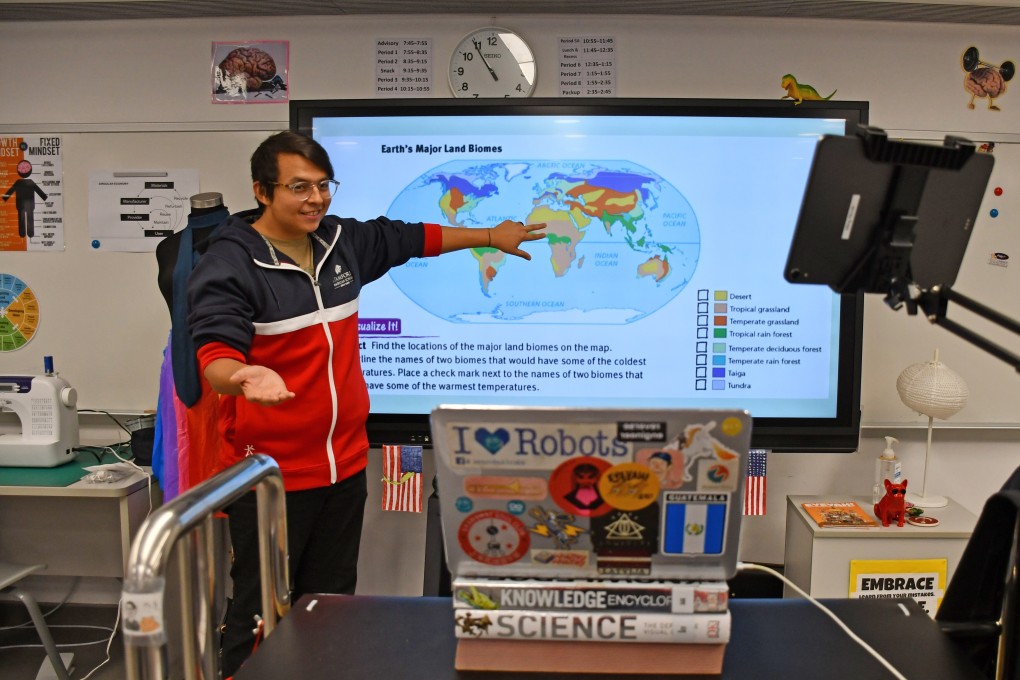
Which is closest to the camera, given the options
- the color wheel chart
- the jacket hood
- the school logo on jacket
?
the jacket hood

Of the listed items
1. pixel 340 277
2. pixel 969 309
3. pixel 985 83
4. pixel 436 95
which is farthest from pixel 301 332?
pixel 985 83

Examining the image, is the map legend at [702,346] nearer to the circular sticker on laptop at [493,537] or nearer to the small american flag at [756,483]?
the small american flag at [756,483]

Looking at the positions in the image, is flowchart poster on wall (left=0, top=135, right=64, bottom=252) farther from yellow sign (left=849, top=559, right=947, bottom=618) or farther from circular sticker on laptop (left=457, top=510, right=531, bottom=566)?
yellow sign (left=849, top=559, right=947, bottom=618)

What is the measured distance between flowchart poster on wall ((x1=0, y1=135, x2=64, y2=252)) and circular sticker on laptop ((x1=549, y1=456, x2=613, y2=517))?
109 inches

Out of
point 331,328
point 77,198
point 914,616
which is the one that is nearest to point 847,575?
point 914,616

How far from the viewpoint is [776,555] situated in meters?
2.81

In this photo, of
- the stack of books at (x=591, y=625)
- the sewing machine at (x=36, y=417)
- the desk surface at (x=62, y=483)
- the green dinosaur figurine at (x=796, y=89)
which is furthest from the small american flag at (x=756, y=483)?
the sewing machine at (x=36, y=417)

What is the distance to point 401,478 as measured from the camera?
2.53m

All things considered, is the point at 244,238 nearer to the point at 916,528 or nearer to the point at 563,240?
the point at 563,240

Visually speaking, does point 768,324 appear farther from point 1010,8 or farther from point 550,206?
point 1010,8

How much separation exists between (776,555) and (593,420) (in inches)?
93.0

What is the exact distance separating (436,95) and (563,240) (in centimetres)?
78

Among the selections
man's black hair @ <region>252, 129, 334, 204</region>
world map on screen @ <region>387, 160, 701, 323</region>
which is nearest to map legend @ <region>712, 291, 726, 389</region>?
world map on screen @ <region>387, 160, 701, 323</region>

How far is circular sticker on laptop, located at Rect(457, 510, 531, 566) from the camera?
0.85 meters
